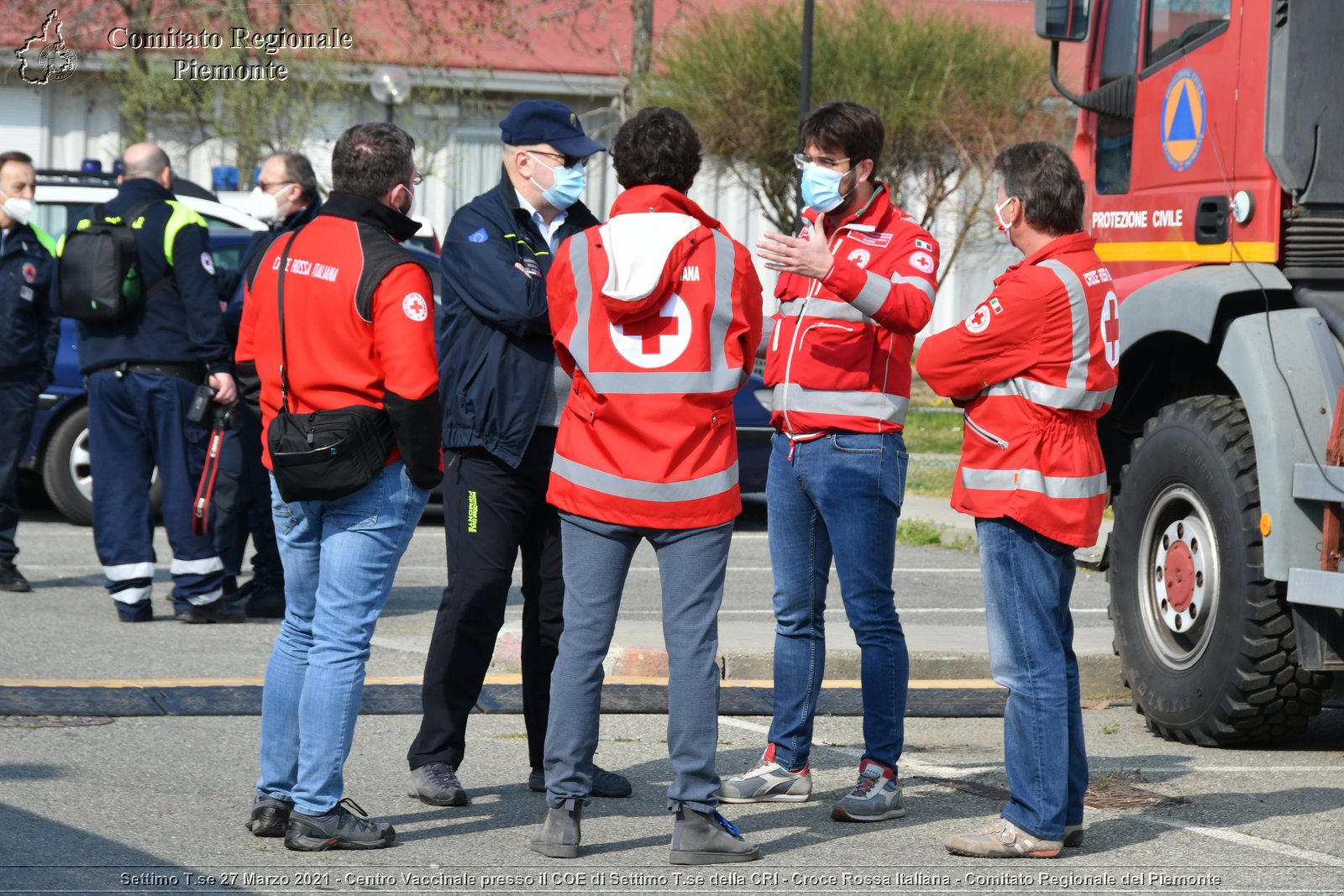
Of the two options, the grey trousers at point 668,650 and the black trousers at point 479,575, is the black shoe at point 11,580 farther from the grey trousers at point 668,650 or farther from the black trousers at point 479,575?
the grey trousers at point 668,650

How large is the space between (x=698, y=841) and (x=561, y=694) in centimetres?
51

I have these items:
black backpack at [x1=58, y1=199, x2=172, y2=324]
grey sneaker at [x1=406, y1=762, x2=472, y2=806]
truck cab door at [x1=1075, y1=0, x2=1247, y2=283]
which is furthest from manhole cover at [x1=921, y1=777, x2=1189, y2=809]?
black backpack at [x1=58, y1=199, x2=172, y2=324]

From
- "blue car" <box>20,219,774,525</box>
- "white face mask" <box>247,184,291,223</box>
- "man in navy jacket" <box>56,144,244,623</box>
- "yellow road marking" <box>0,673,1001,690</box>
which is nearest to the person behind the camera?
"yellow road marking" <box>0,673,1001,690</box>

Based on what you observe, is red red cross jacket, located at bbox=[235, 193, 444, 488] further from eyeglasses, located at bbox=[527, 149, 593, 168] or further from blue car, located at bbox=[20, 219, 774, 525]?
blue car, located at bbox=[20, 219, 774, 525]

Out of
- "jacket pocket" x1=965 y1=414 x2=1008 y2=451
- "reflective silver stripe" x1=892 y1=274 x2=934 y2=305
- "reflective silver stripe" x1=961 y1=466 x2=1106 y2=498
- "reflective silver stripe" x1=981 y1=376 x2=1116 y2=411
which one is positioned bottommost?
"reflective silver stripe" x1=961 y1=466 x2=1106 y2=498

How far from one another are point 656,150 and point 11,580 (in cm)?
569

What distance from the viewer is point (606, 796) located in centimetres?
550

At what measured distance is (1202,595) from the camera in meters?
6.25

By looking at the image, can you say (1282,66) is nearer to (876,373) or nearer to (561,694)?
(876,373)

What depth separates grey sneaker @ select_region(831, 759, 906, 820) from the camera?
5.21m

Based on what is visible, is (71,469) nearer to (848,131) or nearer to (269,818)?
(269,818)

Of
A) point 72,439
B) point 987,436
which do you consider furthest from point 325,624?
point 72,439

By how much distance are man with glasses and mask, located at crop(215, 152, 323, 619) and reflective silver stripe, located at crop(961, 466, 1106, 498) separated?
4295 millimetres

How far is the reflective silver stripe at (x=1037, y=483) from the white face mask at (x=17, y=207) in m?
6.13
